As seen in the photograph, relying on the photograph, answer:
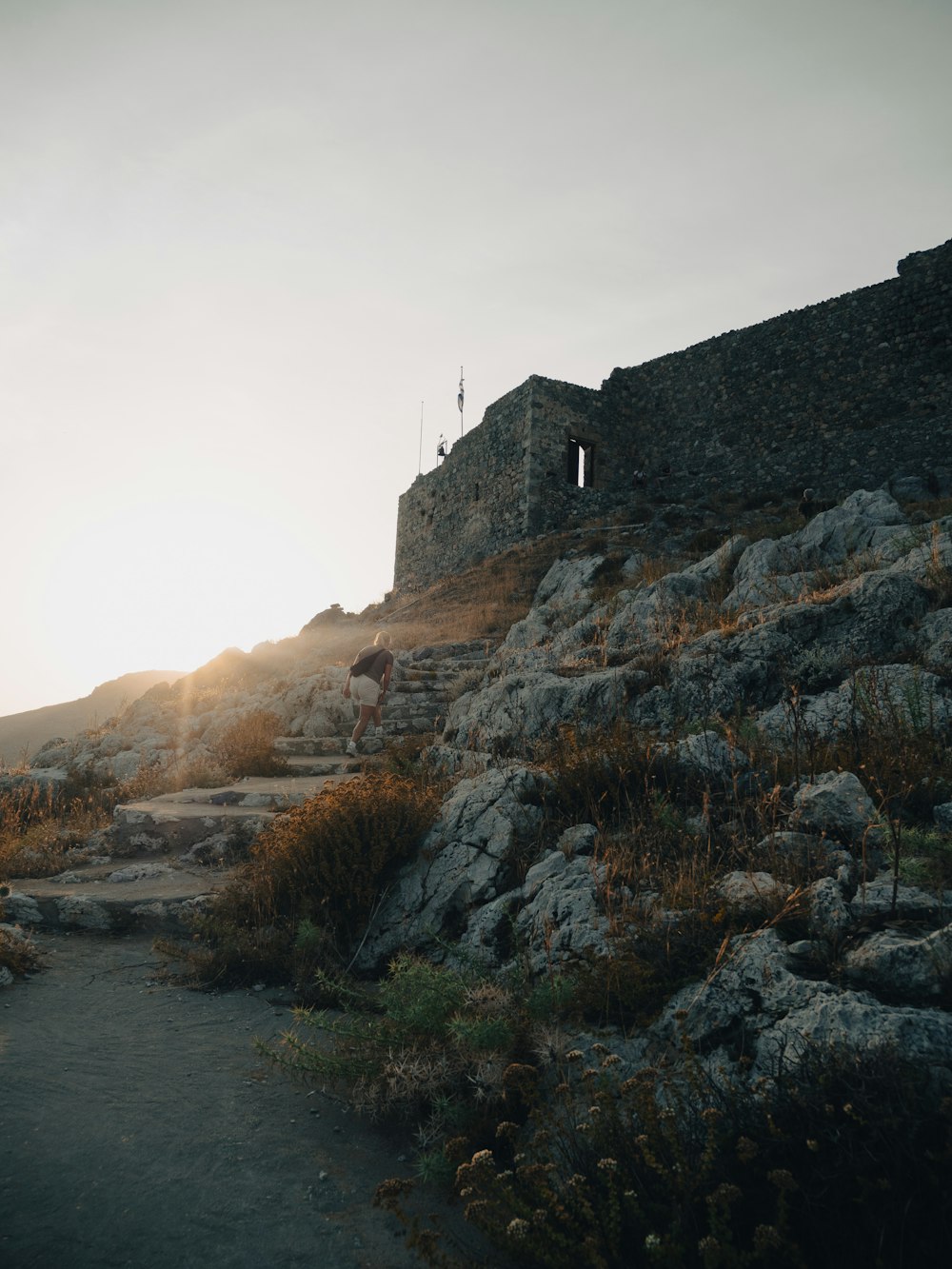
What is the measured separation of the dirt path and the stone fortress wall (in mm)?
20123

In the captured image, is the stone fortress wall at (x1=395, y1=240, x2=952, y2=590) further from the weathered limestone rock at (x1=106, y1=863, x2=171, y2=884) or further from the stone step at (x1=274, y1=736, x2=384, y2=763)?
the weathered limestone rock at (x1=106, y1=863, x2=171, y2=884)

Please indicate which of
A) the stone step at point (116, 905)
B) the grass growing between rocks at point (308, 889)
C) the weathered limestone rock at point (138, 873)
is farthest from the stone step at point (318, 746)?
the grass growing between rocks at point (308, 889)

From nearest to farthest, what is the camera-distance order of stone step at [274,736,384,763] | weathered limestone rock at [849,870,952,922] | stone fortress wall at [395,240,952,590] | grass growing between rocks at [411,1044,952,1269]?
grass growing between rocks at [411,1044,952,1269]
weathered limestone rock at [849,870,952,922]
stone step at [274,736,384,763]
stone fortress wall at [395,240,952,590]

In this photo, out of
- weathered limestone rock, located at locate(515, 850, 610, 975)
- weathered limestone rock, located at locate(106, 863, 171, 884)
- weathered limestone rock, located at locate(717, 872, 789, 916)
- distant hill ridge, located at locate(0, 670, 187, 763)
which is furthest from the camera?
distant hill ridge, located at locate(0, 670, 187, 763)

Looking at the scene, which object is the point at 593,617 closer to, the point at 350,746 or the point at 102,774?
the point at 350,746

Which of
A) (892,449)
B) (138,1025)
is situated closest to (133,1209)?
(138,1025)

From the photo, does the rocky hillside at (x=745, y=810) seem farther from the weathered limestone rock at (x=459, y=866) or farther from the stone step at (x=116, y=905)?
the stone step at (x=116, y=905)

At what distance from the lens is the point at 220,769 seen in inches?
401

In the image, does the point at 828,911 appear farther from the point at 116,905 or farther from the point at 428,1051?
the point at 116,905

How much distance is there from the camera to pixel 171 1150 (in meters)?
3.02

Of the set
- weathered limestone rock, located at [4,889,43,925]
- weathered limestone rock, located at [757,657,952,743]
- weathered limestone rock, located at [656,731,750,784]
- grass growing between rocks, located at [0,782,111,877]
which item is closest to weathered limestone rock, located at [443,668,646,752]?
weathered limestone rock, located at [656,731,750,784]

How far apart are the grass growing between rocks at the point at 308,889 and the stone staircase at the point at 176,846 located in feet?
1.86

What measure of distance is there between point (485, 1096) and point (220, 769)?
8.07 metres

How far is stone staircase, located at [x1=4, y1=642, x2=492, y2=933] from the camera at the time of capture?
5.78 metres
